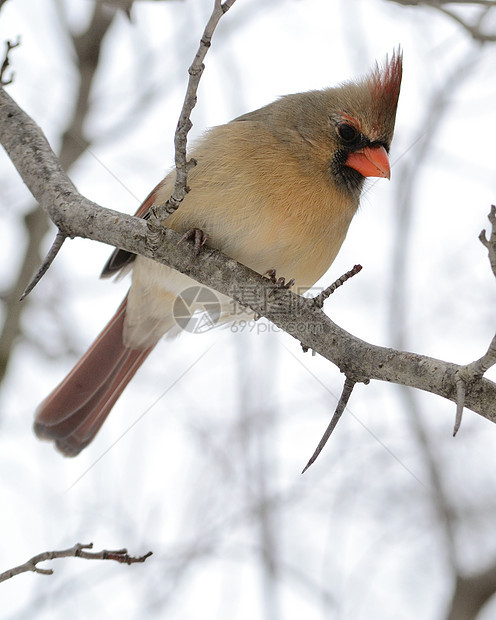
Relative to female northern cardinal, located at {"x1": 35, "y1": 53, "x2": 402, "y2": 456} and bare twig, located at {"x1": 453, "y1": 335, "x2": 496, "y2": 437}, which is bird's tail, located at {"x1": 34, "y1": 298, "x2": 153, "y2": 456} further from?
bare twig, located at {"x1": 453, "y1": 335, "x2": 496, "y2": 437}

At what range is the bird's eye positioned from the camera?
9.66 feet

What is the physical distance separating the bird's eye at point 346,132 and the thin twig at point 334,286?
1.13 metres

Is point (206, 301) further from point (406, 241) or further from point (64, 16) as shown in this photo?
point (406, 241)

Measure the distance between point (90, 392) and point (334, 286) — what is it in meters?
1.90

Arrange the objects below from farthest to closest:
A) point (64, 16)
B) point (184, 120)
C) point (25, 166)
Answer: point (64, 16) < point (25, 166) < point (184, 120)

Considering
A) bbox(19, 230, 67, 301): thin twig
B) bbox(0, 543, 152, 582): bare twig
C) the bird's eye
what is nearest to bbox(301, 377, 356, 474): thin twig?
bbox(0, 543, 152, 582): bare twig

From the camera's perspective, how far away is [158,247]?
2.14m

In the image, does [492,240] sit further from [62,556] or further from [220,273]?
[62,556]

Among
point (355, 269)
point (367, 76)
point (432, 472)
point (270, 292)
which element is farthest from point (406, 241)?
point (355, 269)

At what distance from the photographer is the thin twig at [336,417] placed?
1.72m

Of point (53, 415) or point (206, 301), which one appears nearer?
point (206, 301)

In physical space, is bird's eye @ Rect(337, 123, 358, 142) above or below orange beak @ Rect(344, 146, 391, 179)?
above

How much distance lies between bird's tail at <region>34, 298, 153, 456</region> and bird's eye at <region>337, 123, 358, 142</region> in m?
1.29

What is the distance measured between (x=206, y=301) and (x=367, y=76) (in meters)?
1.16
